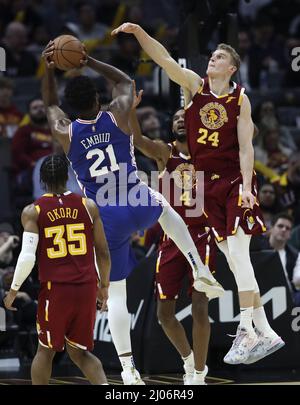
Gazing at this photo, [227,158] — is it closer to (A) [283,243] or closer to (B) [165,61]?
(B) [165,61]

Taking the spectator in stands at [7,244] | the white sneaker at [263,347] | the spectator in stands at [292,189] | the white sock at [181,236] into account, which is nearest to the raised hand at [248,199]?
the white sock at [181,236]

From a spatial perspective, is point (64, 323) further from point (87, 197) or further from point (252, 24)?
point (252, 24)

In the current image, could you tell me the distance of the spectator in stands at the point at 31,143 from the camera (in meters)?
14.5

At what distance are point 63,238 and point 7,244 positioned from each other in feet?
10.4

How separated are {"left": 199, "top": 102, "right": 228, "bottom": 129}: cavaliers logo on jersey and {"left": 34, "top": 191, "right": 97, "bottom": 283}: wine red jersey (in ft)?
4.52

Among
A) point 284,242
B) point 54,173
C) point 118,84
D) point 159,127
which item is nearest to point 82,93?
point 118,84

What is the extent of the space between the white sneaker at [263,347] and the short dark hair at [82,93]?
2.39m

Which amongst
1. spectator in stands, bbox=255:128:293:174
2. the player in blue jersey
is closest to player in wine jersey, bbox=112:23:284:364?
the player in blue jersey

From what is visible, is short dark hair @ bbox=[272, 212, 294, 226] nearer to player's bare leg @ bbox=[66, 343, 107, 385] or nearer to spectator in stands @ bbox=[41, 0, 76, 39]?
player's bare leg @ bbox=[66, 343, 107, 385]

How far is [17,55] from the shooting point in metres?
17.6

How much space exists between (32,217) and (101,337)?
396cm

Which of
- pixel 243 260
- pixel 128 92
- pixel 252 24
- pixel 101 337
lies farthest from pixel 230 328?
pixel 252 24

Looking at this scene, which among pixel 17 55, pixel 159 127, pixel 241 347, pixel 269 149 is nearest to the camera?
pixel 241 347

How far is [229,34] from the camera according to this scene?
11.6 meters
